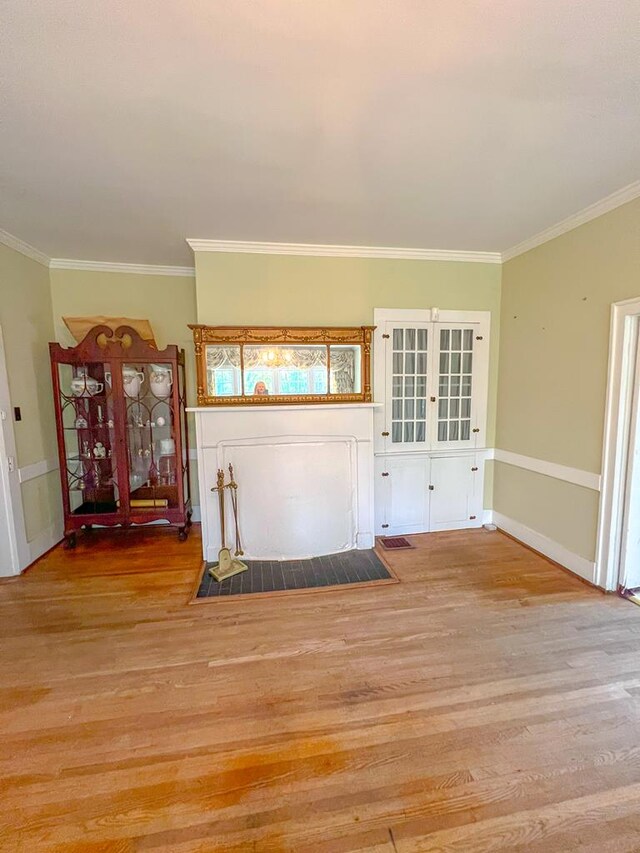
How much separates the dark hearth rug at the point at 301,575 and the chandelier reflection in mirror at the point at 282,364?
144cm

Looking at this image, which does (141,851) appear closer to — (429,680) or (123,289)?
(429,680)

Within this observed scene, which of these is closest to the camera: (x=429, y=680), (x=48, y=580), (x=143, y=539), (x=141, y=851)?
(x=141, y=851)

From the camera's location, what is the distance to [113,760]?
1534 mm

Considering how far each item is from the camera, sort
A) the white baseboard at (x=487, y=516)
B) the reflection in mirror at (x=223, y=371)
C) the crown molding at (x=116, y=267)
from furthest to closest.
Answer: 1. the white baseboard at (x=487, y=516)
2. the crown molding at (x=116, y=267)
3. the reflection in mirror at (x=223, y=371)

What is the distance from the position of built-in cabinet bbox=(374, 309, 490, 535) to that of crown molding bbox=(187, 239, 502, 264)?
523mm

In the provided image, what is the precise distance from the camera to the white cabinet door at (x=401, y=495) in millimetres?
3715

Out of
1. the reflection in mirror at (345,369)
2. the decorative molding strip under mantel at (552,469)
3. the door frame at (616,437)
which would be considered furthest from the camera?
the reflection in mirror at (345,369)

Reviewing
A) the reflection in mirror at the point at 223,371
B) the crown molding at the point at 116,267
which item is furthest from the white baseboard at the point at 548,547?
the crown molding at the point at 116,267

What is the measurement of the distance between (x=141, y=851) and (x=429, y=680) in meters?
1.39

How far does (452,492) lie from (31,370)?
4.32 meters

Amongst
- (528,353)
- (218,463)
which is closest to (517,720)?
(218,463)

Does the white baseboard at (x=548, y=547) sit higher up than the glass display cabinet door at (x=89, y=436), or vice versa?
the glass display cabinet door at (x=89, y=436)

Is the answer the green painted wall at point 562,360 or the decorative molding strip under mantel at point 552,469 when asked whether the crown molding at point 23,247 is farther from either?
the decorative molding strip under mantel at point 552,469

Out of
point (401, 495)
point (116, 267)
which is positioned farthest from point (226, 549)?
point (116, 267)
